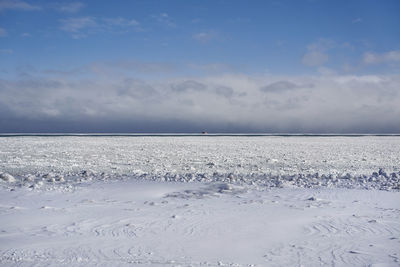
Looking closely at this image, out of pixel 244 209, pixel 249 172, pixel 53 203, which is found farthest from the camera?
pixel 249 172

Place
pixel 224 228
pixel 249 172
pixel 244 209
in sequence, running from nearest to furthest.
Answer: pixel 224 228 → pixel 244 209 → pixel 249 172

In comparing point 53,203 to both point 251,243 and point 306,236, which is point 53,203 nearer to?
point 251,243

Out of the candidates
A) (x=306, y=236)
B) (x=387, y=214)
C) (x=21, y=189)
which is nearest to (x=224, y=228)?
(x=306, y=236)

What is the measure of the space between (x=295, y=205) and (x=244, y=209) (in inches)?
42.7

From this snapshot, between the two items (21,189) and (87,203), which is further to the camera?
(21,189)

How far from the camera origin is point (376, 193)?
7.63m

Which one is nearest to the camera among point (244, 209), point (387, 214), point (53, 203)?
point (387, 214)

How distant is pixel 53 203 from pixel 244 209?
374 cm

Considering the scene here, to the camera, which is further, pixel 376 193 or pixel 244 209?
pixel 376 193

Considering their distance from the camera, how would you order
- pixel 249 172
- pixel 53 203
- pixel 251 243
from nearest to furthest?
pixel 251 243
pixel 53 203
pixel 249 172

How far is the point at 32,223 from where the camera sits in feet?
17.4

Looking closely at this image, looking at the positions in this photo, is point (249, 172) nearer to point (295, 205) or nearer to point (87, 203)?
point (295, 205)

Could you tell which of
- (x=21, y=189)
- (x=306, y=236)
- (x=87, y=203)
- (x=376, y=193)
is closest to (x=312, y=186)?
(x=376, y=193)

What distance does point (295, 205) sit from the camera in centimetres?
650
